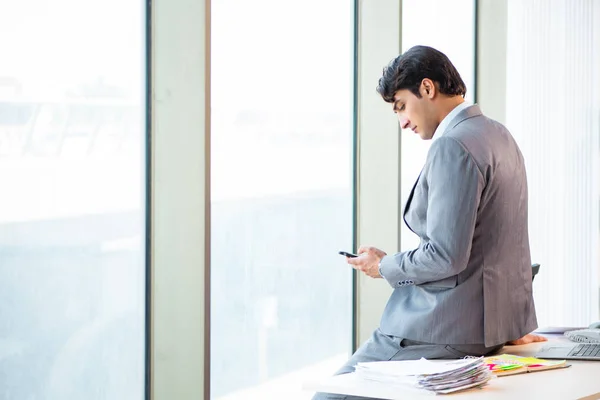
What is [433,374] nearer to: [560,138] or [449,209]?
[449,209]

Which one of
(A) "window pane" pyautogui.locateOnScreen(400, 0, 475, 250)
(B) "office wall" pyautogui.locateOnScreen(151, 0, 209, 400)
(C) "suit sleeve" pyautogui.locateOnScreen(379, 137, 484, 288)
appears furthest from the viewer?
(A) "window pane" pyautogui.locateOnScreen(400, 0, 475, 250)

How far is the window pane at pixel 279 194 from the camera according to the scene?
10.7 feet

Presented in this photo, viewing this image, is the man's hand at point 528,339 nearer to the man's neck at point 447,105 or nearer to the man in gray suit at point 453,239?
the man in gray suit at point 453,239

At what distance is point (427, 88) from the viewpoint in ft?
7.88

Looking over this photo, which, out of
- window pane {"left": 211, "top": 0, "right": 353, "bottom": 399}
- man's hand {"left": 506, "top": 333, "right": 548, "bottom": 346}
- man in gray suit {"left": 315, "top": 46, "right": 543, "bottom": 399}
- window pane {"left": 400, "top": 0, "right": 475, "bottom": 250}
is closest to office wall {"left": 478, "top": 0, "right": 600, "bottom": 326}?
window pane {"left": 400, "top": 0, "right": 475, "bottom": 250}

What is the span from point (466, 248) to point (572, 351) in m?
0.61

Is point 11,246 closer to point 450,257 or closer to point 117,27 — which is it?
point 117,27

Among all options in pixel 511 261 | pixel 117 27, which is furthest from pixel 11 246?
pixel 511 261

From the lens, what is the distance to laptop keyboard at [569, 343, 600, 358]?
8.13 ft

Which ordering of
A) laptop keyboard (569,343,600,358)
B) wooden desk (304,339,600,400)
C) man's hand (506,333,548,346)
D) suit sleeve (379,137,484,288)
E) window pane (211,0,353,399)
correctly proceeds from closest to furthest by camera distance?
wooden desk (304,339,600,400)
suit sleeve (379,137,484,288)
laptop keyboard (569,343,600,358)
man's hand (506,333,548,346)
window pane (211,0,353,399)

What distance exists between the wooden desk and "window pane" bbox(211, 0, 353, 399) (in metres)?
1.15

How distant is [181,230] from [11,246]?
24.8 inches

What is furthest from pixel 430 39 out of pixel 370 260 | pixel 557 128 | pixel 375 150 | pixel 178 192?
pixel 370 260

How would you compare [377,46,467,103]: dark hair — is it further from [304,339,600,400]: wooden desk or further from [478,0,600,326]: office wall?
[478,0,600,326]: office wall
